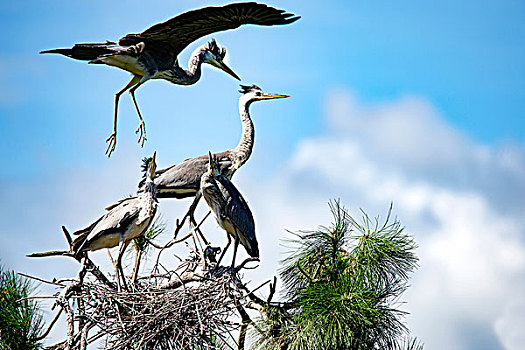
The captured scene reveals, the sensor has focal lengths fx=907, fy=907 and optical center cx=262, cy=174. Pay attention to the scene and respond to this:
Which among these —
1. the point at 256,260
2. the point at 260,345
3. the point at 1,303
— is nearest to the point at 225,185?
the point at 256,260

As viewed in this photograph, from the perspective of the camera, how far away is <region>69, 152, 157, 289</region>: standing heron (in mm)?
5727

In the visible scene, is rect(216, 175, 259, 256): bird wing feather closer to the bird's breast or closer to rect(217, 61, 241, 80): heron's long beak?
the bird's breast

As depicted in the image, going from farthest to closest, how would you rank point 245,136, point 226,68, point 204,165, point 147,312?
point 226,68, point 245,136, point 204,165, point 147,312

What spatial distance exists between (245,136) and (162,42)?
3.73 ft

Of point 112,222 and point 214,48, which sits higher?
point 214,48

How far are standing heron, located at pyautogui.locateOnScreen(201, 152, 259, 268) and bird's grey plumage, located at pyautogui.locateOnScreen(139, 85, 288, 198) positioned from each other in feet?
1.78

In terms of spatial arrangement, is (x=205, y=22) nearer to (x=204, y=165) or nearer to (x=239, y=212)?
(x=204, y=165)

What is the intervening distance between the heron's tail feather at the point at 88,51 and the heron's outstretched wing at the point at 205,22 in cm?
13

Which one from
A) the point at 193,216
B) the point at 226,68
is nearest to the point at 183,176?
the point at 193,216

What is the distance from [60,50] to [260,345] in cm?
267

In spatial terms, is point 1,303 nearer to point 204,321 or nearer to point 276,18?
point 204,321

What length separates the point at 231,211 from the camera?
241 inches

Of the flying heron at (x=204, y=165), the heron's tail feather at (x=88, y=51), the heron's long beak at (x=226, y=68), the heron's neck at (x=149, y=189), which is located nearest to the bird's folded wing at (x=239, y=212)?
the heron's neck at (x=149, y=189)

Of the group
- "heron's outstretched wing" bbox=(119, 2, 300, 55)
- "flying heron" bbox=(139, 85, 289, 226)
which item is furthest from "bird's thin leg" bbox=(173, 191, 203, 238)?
"heron's outstretched wing" bbox=(119, 2, 300, 55)
